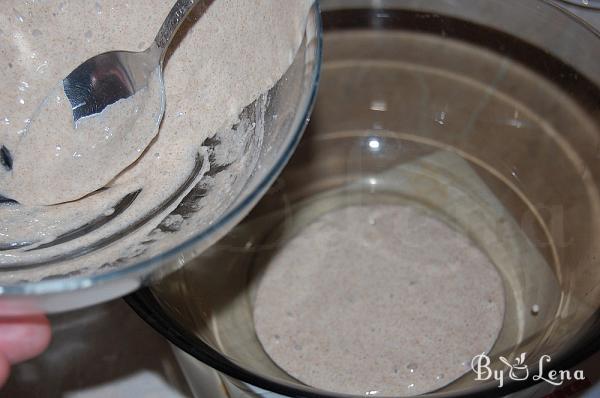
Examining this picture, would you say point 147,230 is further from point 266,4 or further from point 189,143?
point 266,4

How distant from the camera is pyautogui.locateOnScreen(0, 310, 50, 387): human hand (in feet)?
2.32

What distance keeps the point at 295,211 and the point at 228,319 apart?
0.69ft

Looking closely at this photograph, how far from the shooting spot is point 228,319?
829mm

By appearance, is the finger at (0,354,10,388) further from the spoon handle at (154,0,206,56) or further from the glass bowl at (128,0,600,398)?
the spoon handle at (154,0,206,56)

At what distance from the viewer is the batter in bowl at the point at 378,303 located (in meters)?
0.79

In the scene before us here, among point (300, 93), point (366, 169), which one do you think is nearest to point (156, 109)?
point (300, 93)

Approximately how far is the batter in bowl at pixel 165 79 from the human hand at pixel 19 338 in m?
0.08

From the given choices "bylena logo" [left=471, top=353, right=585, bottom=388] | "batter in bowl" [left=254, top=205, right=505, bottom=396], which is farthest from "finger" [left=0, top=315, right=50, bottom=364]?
"bylena logo" [left=471, top=353, right=585, bottom=388]

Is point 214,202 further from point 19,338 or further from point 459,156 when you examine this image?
point 459,156

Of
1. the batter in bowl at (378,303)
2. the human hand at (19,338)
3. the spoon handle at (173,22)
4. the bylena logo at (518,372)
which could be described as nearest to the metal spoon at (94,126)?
the spoon handle at (173,22)

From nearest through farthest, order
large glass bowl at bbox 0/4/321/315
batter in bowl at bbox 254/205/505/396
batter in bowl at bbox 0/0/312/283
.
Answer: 1. large glass bowl at bbox 0/4/321/315
2. batter in bowl at bbox 0/0/312/283
3. batter in bowl at bbox 254/205/505/396

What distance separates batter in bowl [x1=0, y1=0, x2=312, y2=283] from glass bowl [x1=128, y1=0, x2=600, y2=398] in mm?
111

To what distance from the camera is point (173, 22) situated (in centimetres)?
69

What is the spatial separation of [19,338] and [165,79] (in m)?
0.29
